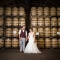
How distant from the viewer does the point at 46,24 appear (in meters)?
13.1

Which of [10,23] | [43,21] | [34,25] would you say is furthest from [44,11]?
[10,23]

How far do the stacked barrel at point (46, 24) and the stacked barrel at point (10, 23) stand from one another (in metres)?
0.96

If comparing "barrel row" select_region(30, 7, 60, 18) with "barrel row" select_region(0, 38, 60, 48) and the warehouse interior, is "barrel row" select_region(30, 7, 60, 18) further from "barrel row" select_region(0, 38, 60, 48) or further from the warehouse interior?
"barrel row" select_region(0, 38, 60, 48)

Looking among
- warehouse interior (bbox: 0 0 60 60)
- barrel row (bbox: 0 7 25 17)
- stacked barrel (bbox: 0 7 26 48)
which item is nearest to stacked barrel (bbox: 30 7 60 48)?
warehouse interior (bbox: 0 0 60 60)

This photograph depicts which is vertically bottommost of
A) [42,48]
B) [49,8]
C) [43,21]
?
[42,48]

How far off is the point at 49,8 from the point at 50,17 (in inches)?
28.2

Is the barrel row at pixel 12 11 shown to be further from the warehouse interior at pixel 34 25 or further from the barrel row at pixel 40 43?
the barrel row at pixel 40 43

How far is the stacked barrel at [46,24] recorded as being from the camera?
1298cm

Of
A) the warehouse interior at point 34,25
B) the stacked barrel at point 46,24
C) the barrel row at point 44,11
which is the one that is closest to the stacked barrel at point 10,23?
the warehouse interior at point 34,25

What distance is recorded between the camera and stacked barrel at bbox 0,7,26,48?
13.0 meters

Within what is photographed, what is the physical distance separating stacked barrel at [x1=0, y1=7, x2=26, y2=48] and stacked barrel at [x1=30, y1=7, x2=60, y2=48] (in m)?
0.96

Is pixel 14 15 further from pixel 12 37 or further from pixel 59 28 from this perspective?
pixel 59 28

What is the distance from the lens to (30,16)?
13.8 m

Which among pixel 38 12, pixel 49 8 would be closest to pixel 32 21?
pixel 38 12
